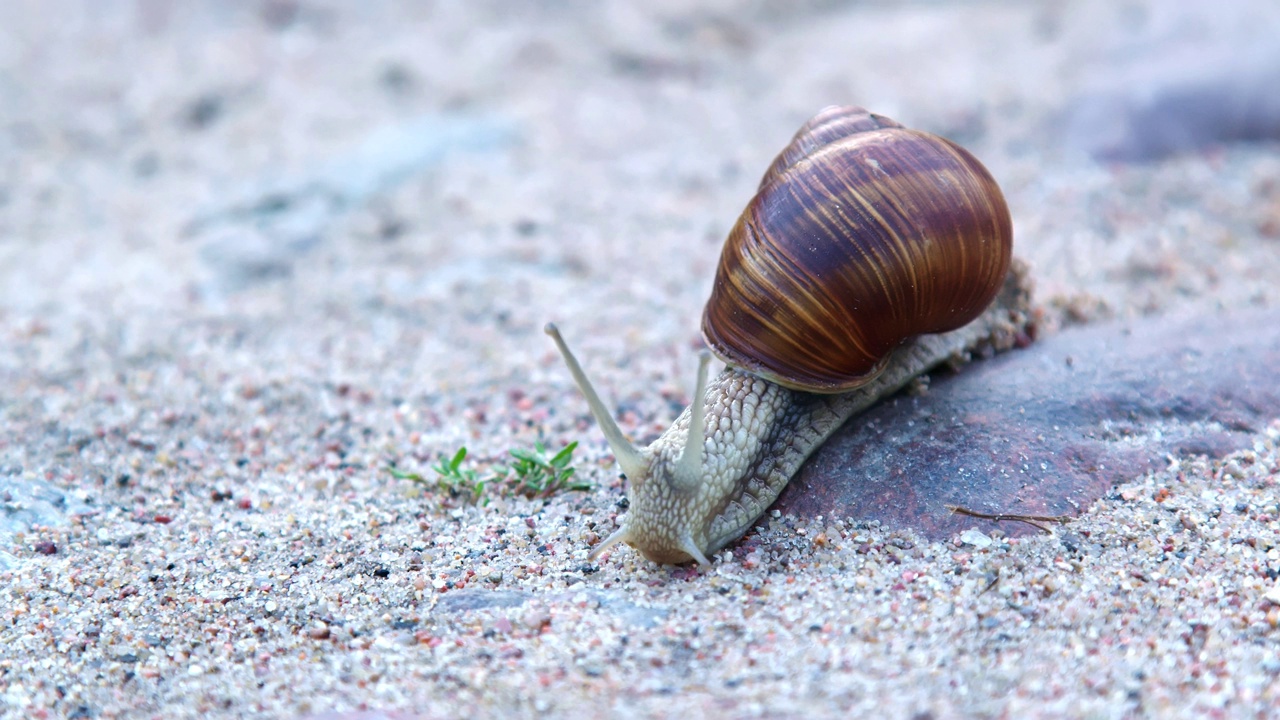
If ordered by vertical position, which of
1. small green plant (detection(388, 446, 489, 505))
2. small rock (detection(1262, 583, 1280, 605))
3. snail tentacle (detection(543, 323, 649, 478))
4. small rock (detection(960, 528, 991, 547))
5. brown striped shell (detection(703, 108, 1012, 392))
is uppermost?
brown striped shell (detection(703, 108, 1012, 392))

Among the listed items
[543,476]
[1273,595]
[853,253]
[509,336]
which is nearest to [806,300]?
[853,253]

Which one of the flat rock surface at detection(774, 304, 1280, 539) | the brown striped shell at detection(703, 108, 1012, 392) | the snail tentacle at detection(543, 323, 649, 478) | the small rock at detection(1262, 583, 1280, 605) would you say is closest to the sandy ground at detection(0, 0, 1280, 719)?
the small rock at detection(1262, 583, 1280, 605)

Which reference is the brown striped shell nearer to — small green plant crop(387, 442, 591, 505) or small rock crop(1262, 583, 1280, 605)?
small green plant crop(387, 442, 591, 505)

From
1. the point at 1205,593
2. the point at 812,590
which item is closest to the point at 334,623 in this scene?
the point at 812,590

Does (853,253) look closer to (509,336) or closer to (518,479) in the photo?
(518,479)

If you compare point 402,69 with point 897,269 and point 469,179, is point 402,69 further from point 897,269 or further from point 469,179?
point 897,269

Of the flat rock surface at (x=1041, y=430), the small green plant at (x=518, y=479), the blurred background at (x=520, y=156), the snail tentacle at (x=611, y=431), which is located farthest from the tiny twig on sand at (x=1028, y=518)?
the blurred background at (x=520, y=156)
